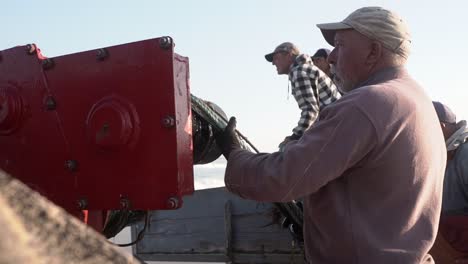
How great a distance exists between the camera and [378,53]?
6.19 ft

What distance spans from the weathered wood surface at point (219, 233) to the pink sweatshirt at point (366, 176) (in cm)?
216

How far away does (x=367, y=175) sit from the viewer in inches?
66.9

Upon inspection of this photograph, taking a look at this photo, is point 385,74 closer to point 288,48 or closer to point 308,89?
point 308,89

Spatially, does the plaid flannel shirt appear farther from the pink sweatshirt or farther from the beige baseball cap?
the pink sweatshirt

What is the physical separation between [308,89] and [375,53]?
2485 mm

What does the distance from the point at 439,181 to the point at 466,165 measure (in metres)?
2.32

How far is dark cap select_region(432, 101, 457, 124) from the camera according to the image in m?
4.39

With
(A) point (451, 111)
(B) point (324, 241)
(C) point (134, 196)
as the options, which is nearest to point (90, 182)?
(C) point (134, 196)

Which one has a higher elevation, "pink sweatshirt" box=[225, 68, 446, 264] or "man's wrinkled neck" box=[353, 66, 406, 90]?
"man's wrinkled neck" box=[353, 66, 406, 90]

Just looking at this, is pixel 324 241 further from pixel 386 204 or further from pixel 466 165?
pixel 466 165

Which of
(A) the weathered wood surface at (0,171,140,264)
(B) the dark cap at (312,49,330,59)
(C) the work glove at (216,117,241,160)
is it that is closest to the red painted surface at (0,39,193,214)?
(C) the work glove at (216,117,241,160)

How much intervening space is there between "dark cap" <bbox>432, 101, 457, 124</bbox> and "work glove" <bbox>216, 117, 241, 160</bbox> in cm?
286

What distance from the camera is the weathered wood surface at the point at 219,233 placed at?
13.1 feet

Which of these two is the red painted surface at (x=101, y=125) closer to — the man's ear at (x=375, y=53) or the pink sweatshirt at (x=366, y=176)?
the pink sweatshirt at (x=366, y=176)
